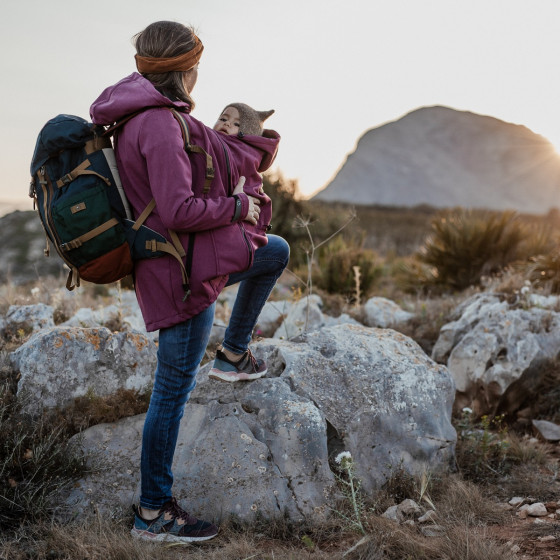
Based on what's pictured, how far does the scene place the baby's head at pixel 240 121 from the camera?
2250 mm

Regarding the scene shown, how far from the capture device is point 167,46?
6.67 feet

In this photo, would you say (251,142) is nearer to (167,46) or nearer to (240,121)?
(240,121)

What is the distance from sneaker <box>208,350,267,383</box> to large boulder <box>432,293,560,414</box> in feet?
6.78

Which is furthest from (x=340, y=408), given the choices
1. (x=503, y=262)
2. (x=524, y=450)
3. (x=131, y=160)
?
(x=503, y=262)

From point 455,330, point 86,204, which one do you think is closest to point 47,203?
point 86,204

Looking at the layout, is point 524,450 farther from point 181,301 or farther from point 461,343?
point 181,301

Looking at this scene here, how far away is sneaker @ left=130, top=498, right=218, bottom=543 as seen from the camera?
2.30 meters

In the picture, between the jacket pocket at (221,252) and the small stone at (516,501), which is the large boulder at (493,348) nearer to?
the small stone at (516,501)

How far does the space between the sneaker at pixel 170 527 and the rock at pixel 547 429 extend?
8.85 feet

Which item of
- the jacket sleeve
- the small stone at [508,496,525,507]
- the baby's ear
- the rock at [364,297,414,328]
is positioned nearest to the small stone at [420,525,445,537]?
the small stone at [508,496,525,507]

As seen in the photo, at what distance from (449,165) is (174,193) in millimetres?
83261

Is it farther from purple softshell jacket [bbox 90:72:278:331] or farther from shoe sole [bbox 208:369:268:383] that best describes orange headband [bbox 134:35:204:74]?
shoe sole [bbox 208:369:268:383]

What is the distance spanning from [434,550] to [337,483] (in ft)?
2.16

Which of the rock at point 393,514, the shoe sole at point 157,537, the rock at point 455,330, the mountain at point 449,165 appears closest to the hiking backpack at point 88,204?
the shoe sole at point 157,537
